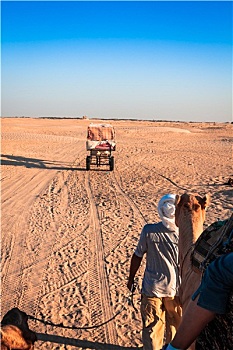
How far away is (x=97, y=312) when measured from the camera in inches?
226

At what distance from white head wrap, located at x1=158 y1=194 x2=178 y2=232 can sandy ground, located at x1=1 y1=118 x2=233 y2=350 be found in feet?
6.71

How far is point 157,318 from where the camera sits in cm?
397

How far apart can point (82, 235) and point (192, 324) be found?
303 inches

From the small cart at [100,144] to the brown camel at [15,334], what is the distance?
49.2ft

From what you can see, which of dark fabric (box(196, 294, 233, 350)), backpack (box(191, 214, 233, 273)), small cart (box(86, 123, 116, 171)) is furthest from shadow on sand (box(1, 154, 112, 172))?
dark fabric (box(196, 294, 233, 350))

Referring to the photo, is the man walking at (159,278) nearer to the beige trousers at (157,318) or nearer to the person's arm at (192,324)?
the beige trousers at (157,318)

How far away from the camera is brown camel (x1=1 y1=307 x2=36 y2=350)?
295cm

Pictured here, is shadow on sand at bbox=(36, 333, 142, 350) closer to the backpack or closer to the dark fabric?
the backpack

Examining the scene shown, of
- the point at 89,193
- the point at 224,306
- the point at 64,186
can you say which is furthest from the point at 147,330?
the point at 64,186

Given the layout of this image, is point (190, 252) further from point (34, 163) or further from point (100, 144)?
point (34, 163)

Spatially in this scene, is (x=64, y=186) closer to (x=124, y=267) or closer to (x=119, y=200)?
(x=119, y=200)

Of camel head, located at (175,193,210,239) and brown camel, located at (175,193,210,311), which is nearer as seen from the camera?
brown camel, located at (175,193,210,311)

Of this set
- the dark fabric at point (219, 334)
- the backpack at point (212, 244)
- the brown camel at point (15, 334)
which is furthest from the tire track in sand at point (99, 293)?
the dark fabric at point (219, 334)

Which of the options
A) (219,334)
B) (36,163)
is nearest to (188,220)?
(219,334)
